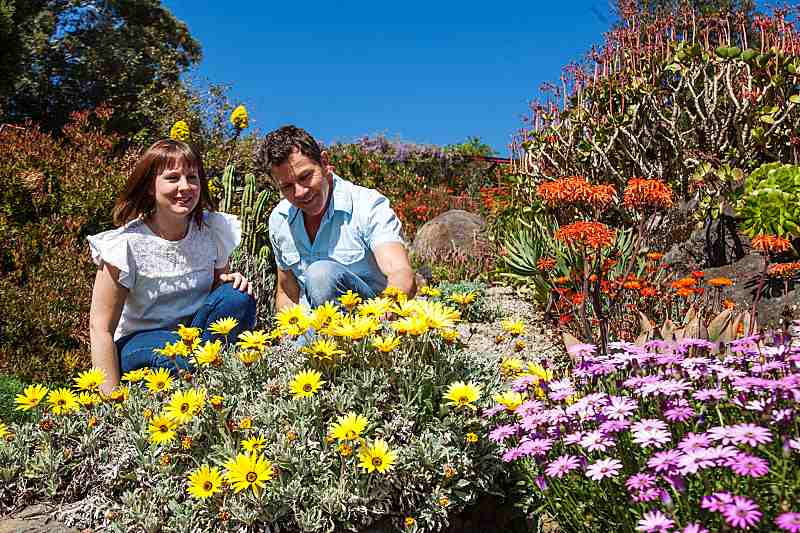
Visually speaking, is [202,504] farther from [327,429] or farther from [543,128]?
[543,128]

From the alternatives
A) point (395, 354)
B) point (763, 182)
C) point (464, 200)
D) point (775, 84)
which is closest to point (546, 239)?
point (763, 182)

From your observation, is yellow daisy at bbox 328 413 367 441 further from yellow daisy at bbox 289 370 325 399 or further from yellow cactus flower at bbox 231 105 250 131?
→ yellow cactus flower at bbox 231 105 250 131

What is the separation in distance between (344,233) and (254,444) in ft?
5.34

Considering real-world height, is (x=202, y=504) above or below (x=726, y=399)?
below

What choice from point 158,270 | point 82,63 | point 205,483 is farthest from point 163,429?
point 82,63

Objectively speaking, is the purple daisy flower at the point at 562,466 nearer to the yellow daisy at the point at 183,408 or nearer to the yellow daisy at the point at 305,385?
the yellow daisy at the point at 305,385

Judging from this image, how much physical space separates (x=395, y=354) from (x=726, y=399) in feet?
3.28

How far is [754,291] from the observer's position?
207 inches

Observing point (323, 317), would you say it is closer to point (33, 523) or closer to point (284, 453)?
point (284, 453)

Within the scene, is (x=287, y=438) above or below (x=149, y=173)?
below

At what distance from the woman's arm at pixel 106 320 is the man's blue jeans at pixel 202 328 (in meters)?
0.12

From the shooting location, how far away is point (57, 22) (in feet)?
60.0

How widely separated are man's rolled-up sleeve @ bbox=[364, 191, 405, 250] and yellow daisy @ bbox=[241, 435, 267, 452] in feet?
4.57

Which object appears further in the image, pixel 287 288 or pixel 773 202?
pixel 773 202
